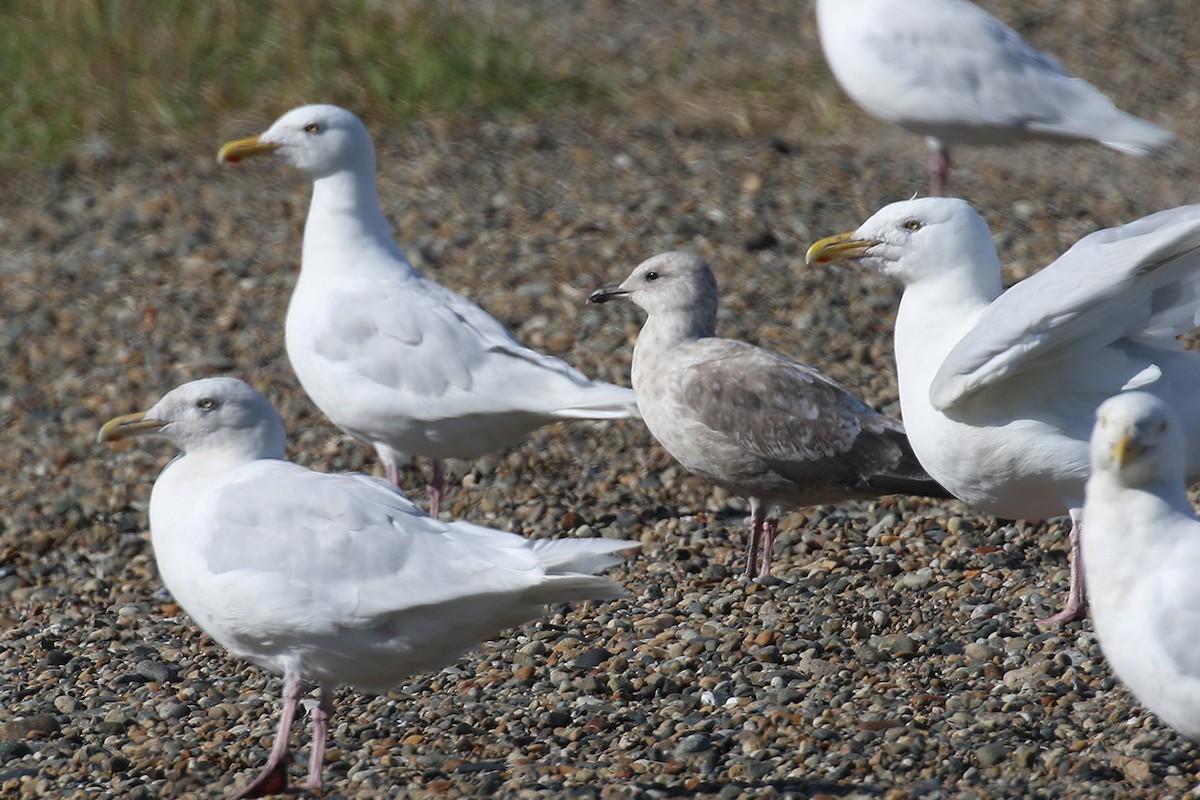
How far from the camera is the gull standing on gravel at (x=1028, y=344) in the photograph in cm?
479

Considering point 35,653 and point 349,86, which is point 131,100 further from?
point 35,653

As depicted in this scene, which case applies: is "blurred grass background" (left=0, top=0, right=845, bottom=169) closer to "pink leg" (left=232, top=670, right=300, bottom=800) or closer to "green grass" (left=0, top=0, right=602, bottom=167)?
"green grass" (left=0, top=0, right=602, bottom=167)

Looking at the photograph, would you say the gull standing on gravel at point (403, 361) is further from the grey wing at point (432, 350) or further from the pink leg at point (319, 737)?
the pink leg at point (319, 737)

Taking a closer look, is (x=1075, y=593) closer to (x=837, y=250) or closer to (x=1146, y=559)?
(x=837, y=250)

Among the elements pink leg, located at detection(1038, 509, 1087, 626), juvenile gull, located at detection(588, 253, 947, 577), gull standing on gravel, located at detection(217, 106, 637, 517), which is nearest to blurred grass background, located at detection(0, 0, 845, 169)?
gull standing on gravel, located at detection(217, 106, 637, 517)

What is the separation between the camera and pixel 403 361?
6.81 meters

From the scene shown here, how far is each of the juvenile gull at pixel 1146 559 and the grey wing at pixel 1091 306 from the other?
621mm

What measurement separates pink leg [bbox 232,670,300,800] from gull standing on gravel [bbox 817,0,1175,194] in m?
5.82

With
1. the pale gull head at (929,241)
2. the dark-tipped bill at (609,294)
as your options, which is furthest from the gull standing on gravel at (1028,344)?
the dark-tipped bill at (609,294)

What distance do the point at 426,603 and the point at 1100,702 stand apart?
1.98 meters

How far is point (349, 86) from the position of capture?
12.2 metres

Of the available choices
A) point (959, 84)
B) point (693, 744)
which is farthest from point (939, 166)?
point (693, 744)

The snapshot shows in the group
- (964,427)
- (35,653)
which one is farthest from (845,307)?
(35,653)

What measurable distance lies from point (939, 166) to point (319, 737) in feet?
20.1
